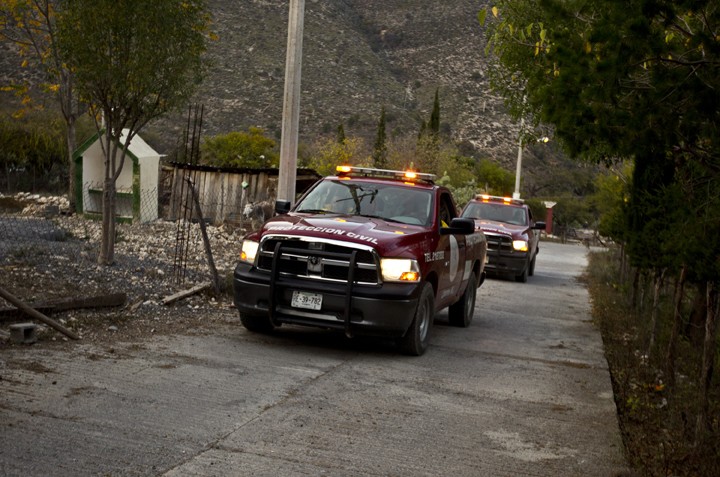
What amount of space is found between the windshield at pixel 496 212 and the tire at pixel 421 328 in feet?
45.5

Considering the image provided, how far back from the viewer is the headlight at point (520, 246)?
23031mm

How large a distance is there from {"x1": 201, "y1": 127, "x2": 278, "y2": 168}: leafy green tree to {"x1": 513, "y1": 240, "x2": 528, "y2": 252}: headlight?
30.1 m

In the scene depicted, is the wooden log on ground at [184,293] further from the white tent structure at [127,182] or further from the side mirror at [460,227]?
the white tent structure at [127,182]

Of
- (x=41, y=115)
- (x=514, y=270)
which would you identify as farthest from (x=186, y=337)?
(x=41, y=115)

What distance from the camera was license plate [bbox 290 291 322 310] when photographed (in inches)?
399

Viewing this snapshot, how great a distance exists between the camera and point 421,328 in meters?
10.9

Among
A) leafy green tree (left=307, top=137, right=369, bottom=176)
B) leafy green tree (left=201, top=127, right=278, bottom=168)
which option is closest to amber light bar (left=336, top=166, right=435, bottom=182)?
leafy green tree (left=307, top=137, right=369, bottom=176)

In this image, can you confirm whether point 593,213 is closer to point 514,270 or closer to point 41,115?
point 41,115

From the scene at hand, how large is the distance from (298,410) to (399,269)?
2.96 metres

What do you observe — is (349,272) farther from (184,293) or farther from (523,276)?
(523,276)

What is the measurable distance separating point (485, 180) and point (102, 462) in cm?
6538

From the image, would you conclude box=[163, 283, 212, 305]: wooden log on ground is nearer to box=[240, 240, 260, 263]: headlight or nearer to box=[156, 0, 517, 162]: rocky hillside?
box=[240, 240, 260, 263]: headlight

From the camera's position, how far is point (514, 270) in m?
23.1

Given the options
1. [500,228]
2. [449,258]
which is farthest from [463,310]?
[500,228]
